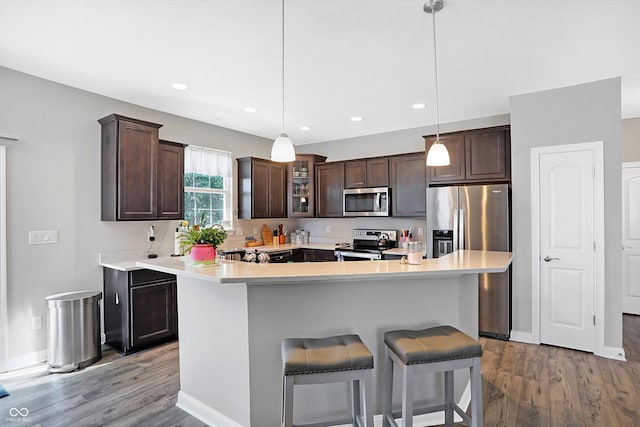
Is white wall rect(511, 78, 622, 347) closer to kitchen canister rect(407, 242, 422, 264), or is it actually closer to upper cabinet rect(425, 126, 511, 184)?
upper cabinet rect(425, 126, 511, 184)

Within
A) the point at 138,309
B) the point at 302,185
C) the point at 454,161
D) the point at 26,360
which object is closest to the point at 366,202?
the point at 302,185

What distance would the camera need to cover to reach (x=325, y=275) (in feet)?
6.10

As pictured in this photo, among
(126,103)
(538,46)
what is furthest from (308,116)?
(538,46)

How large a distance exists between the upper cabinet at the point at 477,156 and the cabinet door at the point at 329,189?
159 centimetres

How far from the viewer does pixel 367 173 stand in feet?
17.4

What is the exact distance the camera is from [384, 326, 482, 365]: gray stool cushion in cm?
174

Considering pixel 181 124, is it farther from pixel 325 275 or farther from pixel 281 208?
pixel 325 275

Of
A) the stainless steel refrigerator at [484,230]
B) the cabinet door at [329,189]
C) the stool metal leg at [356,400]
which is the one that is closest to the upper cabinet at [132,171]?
the cabinet door at [329,189]

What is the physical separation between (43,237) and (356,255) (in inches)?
141

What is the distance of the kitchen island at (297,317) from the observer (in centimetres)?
203

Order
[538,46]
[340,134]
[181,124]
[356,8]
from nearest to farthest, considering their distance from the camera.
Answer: [356,8] → [538,46] → [181,124] → [340,134]

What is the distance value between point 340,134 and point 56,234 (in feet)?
13.3

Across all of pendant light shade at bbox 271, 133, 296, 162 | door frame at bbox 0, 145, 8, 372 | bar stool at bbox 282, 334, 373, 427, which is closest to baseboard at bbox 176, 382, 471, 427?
bar stool at bbox 282, 334, 373, 427

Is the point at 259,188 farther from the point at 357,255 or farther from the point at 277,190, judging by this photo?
the point at 357,255
